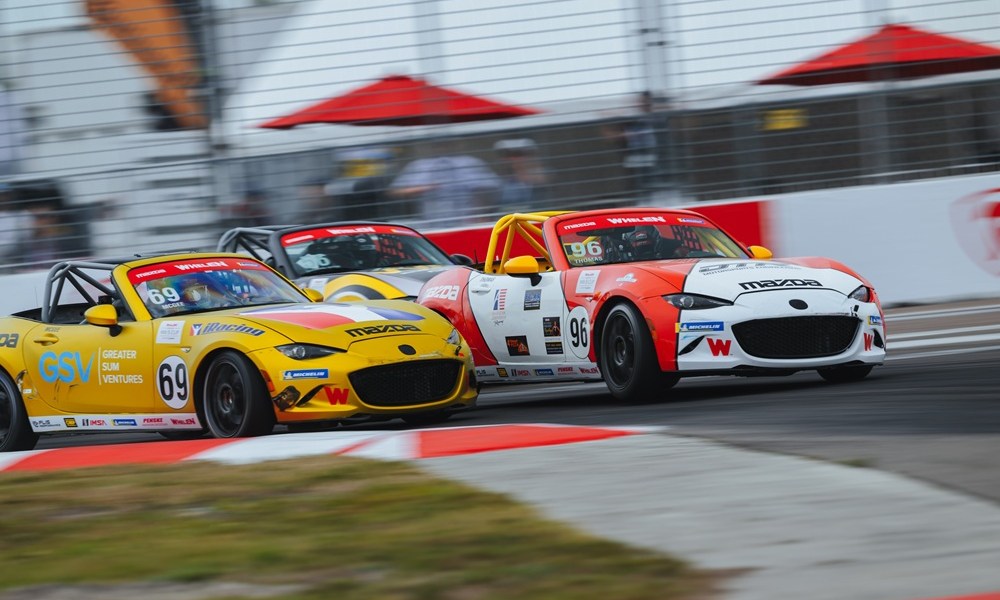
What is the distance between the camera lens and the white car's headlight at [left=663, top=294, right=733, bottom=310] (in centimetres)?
839

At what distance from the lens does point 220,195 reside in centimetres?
1520

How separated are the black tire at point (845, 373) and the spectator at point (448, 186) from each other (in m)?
6.22

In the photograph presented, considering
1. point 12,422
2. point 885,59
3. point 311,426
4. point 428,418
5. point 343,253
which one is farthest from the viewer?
point 885,59

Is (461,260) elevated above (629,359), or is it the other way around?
(461,260)

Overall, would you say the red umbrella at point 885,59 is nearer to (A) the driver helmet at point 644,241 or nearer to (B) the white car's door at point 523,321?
(A) the driver helmet at point 644,241

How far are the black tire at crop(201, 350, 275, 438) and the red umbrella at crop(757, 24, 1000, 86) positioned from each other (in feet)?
25.6

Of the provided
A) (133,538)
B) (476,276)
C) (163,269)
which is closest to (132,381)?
(163,269)

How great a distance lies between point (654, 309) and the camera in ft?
27.6

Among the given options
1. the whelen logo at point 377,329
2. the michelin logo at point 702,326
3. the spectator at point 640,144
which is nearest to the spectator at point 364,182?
the spectator at point 640,144

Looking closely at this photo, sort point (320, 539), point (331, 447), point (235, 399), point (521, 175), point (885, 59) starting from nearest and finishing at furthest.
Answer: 1. point (320, 539)
2. point (331, 447)
3. point (235, 399)
4. point (885, 59)
5. point (521, 175)

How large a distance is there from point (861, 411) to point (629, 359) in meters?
1.79

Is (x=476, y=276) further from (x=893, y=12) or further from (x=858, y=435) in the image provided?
(x=893, y=12)

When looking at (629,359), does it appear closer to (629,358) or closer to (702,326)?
(629,358)

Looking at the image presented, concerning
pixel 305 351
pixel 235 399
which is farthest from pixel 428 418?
pixel 235 399
